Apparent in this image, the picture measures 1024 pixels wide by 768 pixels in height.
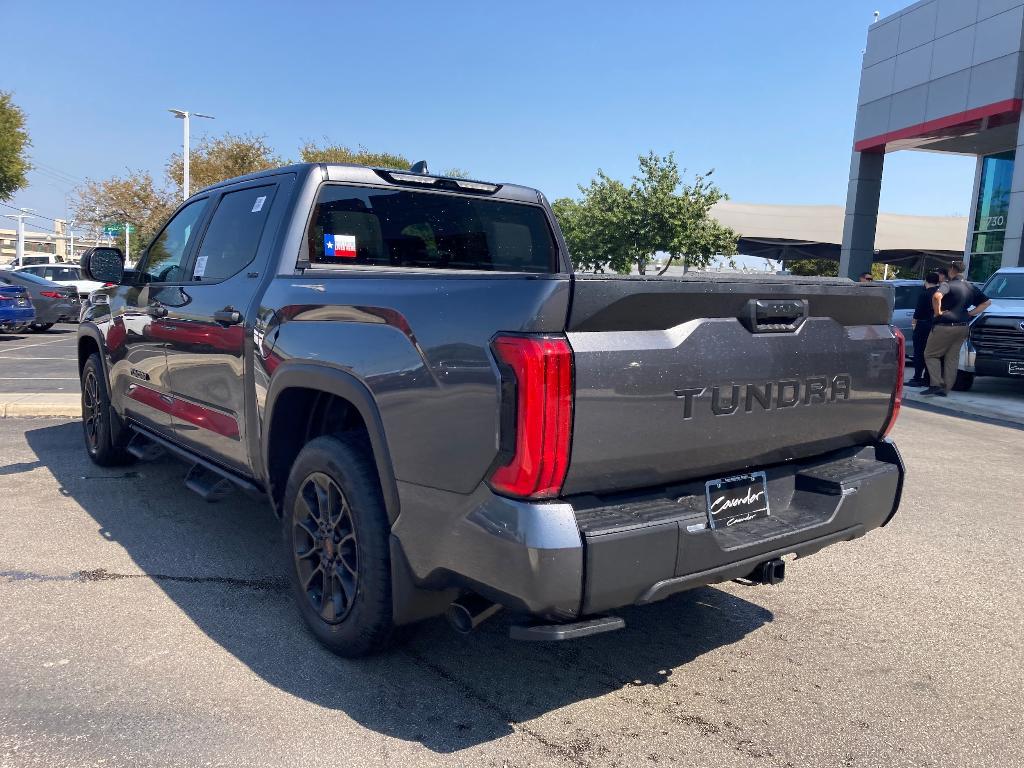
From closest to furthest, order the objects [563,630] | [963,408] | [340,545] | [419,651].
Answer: [563,630] → [340,545] → [419,651] → [963,408]

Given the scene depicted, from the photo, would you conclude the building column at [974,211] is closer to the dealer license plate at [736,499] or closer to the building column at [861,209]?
the building column at [861,209]

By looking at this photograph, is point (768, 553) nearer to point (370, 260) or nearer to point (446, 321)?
point (446, 321)

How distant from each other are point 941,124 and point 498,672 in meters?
21.2

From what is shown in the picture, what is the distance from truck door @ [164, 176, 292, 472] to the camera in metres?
3.81

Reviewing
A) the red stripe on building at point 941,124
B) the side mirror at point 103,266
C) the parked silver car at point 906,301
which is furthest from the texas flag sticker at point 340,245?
the red stripe on building at point 941,124

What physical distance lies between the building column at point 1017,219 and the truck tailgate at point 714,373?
1660 cm

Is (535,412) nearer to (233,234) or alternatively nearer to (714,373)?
(714,373)

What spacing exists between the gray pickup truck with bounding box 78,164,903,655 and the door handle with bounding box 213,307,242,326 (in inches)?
0.6

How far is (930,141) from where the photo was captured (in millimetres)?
22094

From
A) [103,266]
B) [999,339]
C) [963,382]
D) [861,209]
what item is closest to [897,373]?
[103,266]

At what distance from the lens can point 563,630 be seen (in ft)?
7.99

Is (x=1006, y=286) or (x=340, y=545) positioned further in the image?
(x=1006, y=286)

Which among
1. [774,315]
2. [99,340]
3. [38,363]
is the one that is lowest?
[38,363]

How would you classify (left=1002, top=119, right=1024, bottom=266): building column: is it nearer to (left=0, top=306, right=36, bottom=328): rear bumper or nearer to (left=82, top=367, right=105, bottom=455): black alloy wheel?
(left=82, top=367, right=105, bottom=455): black alloy wheel
